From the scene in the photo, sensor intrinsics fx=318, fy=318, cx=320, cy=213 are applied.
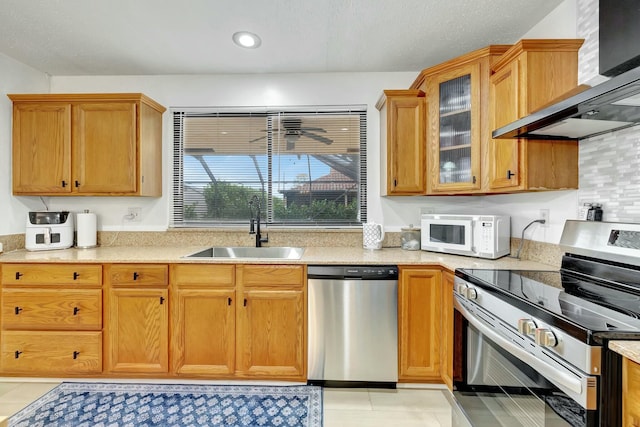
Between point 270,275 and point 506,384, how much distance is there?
4.65 feet

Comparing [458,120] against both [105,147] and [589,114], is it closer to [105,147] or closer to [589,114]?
[589,114]

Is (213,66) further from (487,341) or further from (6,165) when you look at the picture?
(487,341)

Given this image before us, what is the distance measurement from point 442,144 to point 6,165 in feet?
11.1

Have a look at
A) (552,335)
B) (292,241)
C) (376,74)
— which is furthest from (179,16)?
(552,335)

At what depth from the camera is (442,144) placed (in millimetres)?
2295

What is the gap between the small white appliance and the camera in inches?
97.0

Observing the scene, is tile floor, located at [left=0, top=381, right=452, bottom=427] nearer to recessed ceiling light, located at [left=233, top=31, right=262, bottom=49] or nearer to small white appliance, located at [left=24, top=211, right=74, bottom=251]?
small white appliance, located at [left=24, top=211, right=74, bottom=251]

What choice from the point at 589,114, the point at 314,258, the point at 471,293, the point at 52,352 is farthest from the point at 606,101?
the point at 52,352

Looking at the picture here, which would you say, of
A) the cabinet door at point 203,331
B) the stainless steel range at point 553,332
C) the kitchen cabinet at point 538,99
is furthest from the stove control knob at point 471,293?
the cabinet door at point 203,331

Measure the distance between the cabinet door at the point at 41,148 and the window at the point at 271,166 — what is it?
0.81 meters

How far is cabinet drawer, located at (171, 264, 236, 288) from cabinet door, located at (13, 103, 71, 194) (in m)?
1.26

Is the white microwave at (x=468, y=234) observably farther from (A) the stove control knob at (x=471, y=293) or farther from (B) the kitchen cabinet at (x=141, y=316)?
(B) the kitchen cabinet at (x=141, y=316)

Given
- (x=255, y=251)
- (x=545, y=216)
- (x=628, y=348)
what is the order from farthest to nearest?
(x=255, y=251) → (x=545, y=216) → (x=628, y=348)

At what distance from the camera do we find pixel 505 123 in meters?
1.88
